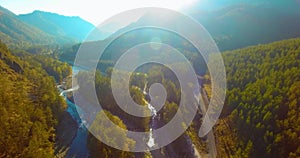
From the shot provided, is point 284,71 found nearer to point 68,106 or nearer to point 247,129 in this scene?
point 247,129

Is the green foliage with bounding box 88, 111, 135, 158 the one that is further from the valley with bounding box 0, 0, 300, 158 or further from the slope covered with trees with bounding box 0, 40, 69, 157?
the slope covered with trees with bounding box 0, 40, 69, 157

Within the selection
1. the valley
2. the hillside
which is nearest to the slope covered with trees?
the valley

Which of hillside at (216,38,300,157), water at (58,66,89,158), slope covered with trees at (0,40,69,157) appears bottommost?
hillside at (216,38,300,157)

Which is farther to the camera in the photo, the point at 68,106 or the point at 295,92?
the point at 68,106

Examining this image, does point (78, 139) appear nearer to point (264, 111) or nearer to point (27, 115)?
point (27, 115)

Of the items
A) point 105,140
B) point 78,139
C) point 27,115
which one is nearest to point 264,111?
point 105,140

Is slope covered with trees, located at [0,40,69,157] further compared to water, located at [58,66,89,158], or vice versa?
water, located at [58,66,89,158]

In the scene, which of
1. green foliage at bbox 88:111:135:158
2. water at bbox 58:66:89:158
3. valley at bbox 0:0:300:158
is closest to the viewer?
green foliage at bbox 88:111:135:158

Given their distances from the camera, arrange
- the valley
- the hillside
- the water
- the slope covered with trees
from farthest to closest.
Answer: the water → the hillside → the valley → the slope covered with trees

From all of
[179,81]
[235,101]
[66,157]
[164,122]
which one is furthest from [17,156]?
[179,81]
